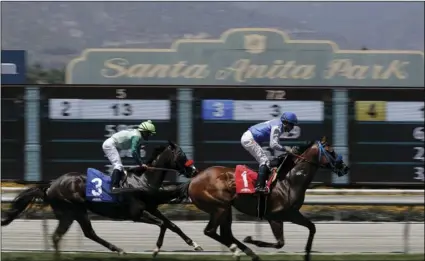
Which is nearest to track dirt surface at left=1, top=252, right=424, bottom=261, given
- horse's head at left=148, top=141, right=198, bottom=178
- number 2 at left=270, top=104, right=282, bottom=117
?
horse's head at left=148, top=141, right=198, bottom=178

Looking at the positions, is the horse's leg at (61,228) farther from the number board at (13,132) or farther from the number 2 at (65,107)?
the number board at (13,132)

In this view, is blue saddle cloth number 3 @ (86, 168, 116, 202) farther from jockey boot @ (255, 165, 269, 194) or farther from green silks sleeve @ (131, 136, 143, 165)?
jockey boot @ (255, 165, 269, 194)

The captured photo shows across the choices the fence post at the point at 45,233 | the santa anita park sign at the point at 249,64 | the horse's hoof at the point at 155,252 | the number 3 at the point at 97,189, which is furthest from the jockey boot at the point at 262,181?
the santa anita park sign at the point at 249,64

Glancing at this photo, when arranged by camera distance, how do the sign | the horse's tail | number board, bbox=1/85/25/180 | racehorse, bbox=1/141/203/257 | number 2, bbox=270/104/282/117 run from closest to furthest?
1. racehorse, bbox=1/141/203/257
2. the horse's tail
3. number board, bbox=1/85/25/180
4. number 2, bbox=270/104/282/117
5. the sign

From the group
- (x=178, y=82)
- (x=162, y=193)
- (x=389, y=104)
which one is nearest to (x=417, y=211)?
(x=389, y=104)

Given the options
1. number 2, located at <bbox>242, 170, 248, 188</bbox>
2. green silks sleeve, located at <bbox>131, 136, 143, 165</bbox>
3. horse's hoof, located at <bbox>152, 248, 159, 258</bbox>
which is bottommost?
horse's hoof, located at <bbox>152, 248, 159, 258</bbox>

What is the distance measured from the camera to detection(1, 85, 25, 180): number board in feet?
44.7

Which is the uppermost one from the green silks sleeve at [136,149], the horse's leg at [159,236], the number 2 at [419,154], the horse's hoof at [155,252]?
the green silks sleeve at [136,149]

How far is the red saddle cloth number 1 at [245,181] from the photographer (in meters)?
8.53

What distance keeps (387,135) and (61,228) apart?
6833mm

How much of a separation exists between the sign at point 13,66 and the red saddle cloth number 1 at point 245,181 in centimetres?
938

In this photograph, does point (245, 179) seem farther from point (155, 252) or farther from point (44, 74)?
point (44, 74)

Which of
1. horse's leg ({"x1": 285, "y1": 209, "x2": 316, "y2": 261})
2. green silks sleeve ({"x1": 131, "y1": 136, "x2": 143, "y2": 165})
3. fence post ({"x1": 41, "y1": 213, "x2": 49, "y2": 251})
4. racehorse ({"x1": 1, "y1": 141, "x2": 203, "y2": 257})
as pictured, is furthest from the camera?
fence post ({"x1": 41, "y1": 213, "x2": 49, "y2": 251})

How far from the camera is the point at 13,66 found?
55.4 ft
